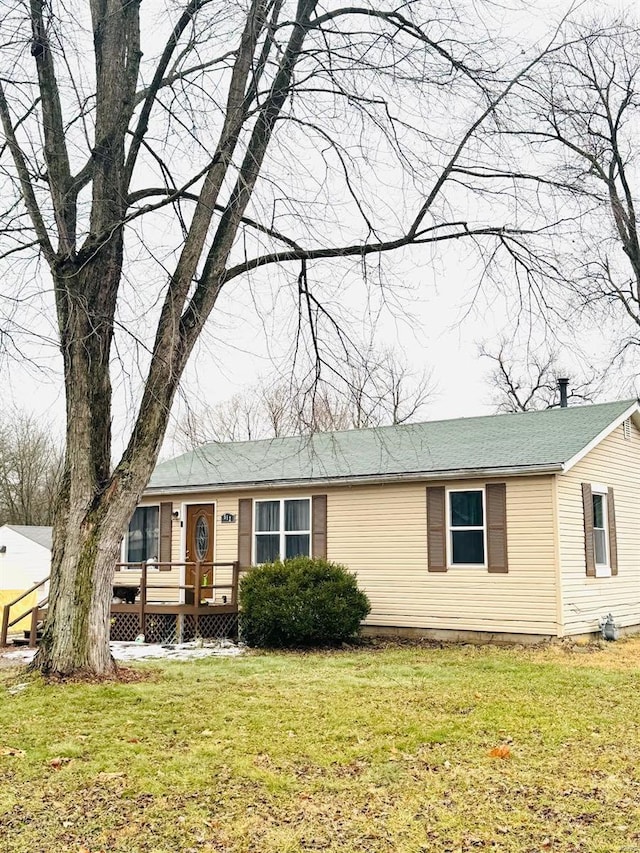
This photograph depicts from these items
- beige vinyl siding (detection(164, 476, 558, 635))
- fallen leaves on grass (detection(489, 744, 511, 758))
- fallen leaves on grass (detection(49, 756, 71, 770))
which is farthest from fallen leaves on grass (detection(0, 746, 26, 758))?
beige vinyl siding (detection(164, 476, 558, 635))

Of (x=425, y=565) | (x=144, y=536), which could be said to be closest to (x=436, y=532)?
(x=425, y=565)

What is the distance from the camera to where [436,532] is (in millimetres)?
13484

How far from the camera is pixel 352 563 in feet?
47.4

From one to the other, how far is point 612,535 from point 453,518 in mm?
3005

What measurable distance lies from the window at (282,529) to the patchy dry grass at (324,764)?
17.6ft

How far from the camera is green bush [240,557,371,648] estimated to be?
12453mm

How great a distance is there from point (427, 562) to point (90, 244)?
7.37 metres

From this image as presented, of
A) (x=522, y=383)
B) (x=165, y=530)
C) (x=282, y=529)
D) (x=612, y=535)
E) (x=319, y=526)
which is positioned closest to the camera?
(x=612, y=535)

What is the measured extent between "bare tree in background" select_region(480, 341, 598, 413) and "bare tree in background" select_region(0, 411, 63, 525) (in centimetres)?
1804

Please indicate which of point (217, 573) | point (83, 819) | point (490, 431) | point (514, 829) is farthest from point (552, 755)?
point (217, 573)

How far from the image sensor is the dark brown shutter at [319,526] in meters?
14.8

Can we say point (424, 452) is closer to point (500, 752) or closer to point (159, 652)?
point (159, 652)

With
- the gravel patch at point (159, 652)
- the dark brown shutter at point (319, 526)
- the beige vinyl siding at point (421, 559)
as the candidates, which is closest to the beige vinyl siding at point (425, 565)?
the beige vinyl siding at point (421, 559)

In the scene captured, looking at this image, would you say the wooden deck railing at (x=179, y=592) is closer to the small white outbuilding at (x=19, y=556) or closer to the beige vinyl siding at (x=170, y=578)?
the beige vinyl siding at (x=170, y=578)
